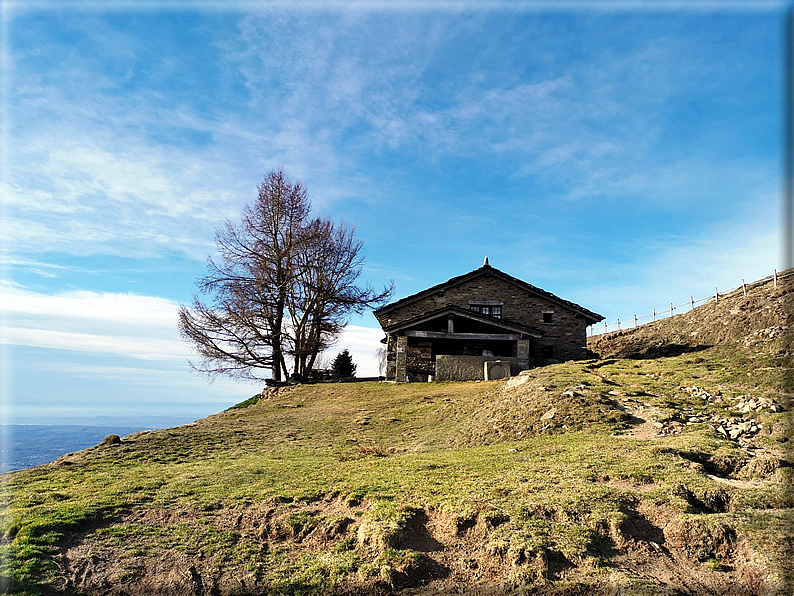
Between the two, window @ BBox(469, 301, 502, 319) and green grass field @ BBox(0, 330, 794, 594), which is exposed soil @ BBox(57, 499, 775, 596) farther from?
window @ BBox(469, 301, 502, 319)

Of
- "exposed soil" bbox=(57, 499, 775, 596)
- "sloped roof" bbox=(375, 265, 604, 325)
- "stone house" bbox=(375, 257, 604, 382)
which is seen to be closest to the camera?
"exposed soil" bbox=(57, 499, 775, 596)

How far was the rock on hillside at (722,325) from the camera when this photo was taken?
83.8ft

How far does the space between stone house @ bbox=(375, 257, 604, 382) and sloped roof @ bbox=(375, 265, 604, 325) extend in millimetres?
62

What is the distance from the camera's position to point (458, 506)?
788 cm

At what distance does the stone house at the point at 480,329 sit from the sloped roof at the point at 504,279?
6 cm

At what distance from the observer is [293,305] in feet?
112

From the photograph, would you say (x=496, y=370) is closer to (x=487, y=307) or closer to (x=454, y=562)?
(x=487, y=307)

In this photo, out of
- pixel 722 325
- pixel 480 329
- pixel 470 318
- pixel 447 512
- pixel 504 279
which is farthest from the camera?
pixel 504 279

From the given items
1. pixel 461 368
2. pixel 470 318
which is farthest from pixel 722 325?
pixel 461 368

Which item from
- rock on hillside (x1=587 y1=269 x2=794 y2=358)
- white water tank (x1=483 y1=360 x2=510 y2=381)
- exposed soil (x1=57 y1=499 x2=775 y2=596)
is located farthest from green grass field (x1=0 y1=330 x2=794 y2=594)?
rock on hillside (x1=587 y1=269 x2=794 y2=358)

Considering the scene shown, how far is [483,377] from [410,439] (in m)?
11.9

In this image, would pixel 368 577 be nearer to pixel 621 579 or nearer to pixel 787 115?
pixel 621 579

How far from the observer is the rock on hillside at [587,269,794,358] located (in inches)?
1006

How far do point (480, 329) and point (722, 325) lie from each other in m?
13.8
